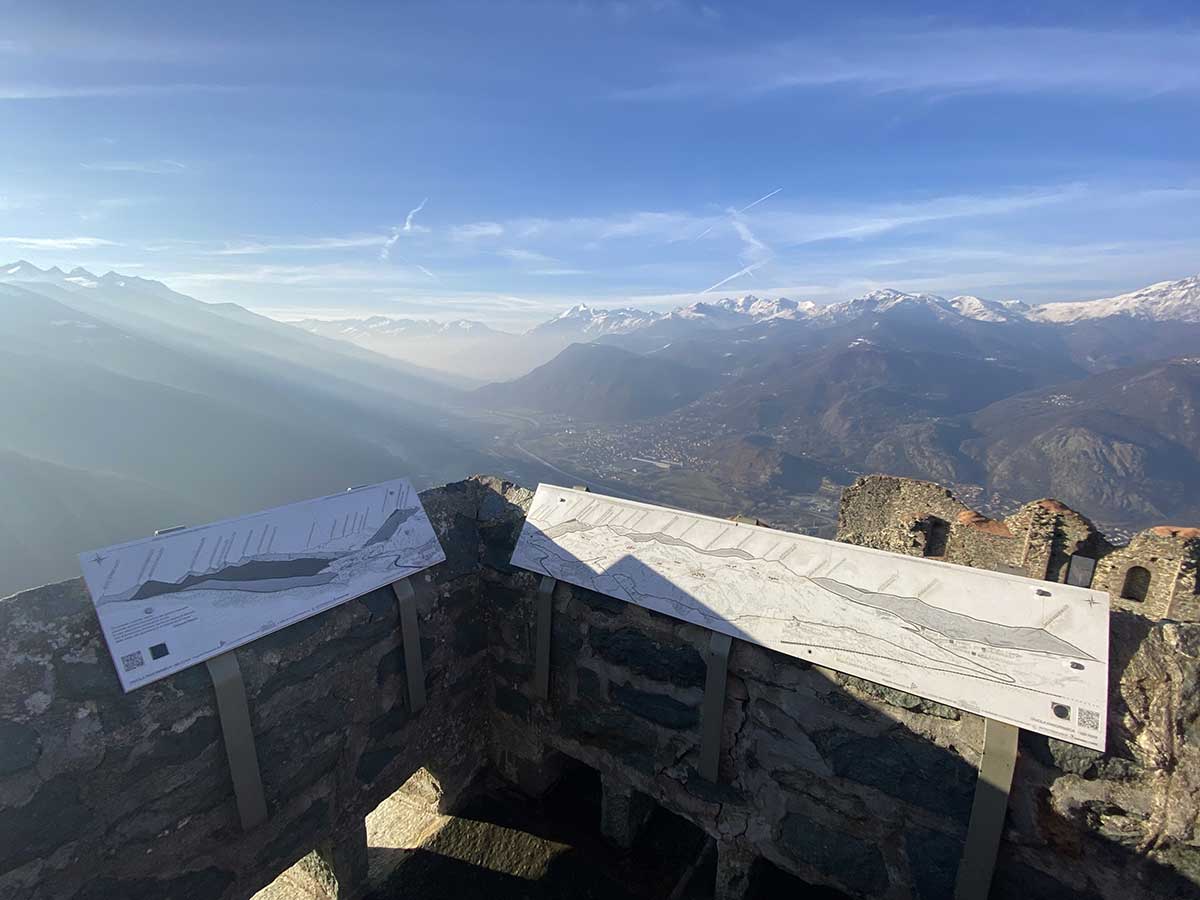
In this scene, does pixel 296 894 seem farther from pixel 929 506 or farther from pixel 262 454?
pixel 262 454

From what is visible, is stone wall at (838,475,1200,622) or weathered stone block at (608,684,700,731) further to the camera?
stone wall at (838,475,1200,622)

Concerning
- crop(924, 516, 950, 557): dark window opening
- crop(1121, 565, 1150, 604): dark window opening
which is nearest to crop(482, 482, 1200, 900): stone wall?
crop(1121, 565, 1150, 604): dark window opening

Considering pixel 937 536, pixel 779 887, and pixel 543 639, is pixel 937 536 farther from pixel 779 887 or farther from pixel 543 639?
pixel 543 639

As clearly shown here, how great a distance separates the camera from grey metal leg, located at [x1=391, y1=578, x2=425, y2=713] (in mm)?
5305

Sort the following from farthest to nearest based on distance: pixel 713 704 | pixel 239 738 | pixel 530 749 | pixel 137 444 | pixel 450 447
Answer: pixel 450 447 < pixel 137 444 < pixel 530 749 < pixel 713 704 < pixel 239 738

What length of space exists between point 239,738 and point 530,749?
332cm

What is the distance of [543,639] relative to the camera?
5.93 m

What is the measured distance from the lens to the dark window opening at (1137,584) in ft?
36.0

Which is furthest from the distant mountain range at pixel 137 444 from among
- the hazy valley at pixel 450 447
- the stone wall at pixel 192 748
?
the stone wall at pixel 192 748

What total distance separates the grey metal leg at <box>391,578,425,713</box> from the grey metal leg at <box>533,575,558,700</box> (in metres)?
1.20

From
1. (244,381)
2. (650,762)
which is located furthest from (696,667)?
(244,381)

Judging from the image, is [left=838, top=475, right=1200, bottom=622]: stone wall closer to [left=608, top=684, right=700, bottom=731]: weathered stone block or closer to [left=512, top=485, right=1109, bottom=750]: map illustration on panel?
[left=512, top=485, right=1109, bottom=750]: map illustration on panel

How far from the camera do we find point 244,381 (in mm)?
141000

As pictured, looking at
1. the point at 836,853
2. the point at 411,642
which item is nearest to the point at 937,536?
the point at 836,853
